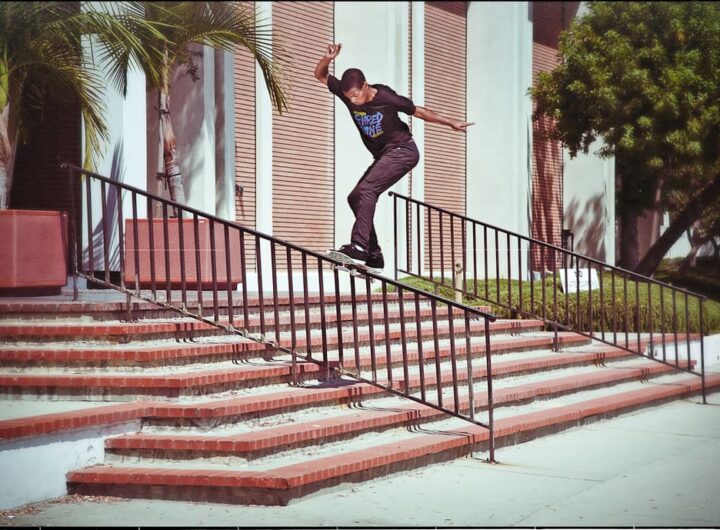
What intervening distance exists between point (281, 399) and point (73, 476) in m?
1.71

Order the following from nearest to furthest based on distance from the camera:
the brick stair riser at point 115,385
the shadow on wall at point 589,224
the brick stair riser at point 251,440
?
the brick stair riser at point 251,440, the brick stair riser at point 115,385, the shadow on wall at point 589,224

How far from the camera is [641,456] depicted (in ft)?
28.9

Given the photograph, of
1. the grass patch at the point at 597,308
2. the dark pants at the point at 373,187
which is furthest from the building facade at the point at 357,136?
the dark pants at the point at 373,187

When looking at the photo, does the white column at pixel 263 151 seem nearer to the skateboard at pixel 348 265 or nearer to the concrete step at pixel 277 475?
the skateboard at pixel 348 265

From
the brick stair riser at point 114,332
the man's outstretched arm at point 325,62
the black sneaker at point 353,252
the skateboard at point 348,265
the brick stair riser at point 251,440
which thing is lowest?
the brick stair riser at point 251,440

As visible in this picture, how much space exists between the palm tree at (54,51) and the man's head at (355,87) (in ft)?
8.01

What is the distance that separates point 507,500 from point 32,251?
16.1 feet

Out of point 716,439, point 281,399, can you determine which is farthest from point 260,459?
point 716,439

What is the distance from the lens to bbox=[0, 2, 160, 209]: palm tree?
424 inches

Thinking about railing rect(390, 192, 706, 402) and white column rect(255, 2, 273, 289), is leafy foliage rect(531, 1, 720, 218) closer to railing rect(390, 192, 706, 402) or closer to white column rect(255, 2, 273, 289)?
railing rect(390, 192, 706, 402)

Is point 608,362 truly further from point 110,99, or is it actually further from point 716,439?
point 110,99

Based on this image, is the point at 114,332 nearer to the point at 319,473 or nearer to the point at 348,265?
the point at 348,265

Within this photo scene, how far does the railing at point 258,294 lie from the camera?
848 cm

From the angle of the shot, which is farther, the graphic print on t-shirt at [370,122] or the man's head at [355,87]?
the graphic print on t-shirt at [370,122]
